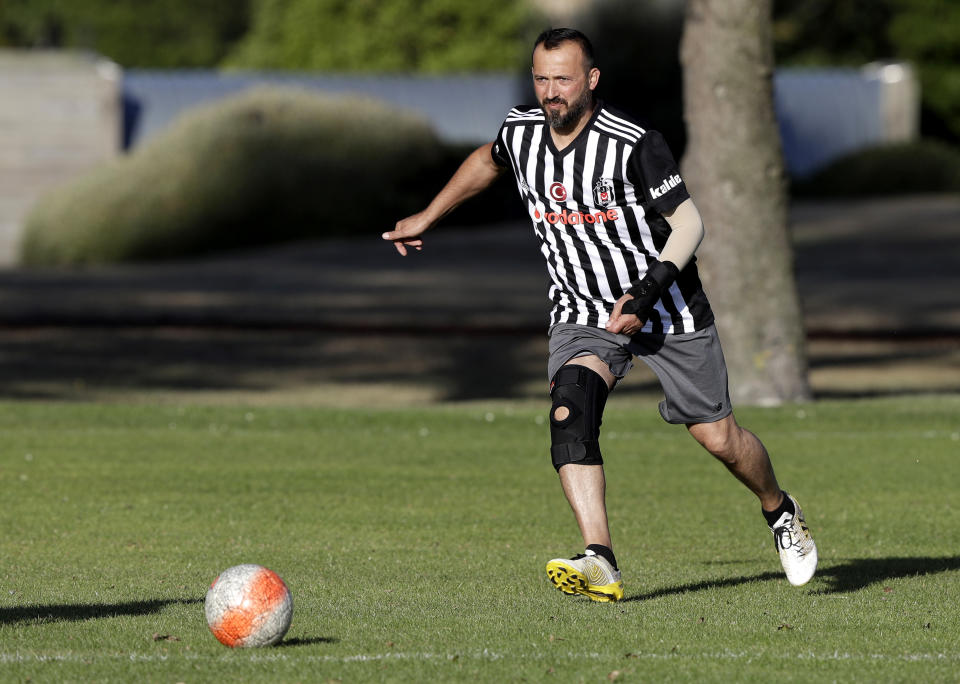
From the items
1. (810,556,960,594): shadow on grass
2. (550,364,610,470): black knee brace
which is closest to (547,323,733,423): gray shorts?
(550,364,610,470): black knee brace

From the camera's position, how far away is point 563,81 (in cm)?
740

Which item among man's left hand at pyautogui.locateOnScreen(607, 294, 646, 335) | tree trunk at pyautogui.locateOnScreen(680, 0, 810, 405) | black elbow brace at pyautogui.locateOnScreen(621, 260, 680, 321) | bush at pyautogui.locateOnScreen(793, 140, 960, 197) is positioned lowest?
bush at pyautogui.locateOnScreen(793, 140, 960, 197)

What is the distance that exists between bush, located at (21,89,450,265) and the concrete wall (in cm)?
752

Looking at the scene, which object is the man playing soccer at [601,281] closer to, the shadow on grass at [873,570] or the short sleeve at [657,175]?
the short sleeve at [657,175]

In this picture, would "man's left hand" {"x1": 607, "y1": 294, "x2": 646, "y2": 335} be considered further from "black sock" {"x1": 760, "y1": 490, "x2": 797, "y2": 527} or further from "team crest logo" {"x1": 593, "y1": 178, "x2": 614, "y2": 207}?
"black sock" {"x1": 760, "y1": 490, "x2": 797, "y2": 527}

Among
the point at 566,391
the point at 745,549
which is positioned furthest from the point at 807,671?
the point at 745,549

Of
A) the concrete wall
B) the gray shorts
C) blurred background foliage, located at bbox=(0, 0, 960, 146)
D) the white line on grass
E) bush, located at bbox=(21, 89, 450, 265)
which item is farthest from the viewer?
blurred background foliage, located at bbox=(0, 0, 960, 146)

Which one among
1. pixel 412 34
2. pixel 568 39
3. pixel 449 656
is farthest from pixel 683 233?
pixel 412 34

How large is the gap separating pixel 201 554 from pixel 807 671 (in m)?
3.87

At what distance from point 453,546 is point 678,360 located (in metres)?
2.24

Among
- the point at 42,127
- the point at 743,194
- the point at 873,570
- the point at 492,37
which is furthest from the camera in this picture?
the point at 492,37

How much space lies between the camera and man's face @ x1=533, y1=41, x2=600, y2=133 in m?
7.37

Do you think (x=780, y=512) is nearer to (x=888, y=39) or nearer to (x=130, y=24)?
(x=888, y=39)

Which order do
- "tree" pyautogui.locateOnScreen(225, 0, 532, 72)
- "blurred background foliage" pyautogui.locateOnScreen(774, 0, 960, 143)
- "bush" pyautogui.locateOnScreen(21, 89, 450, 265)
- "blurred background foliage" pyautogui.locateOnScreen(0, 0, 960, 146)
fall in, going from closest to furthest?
"bush" pyautogui.locateOnScreen(21, 89, 450, 265) → "blurred background foliage" pyautogui.locateOnScreen(774, 0, 960, 143) → "blurred background foliage" pyautogui.locateOnScreen(0, 0, 960, 146) → "tree" pyautogui.locateOnScreen(225, 0, 532, 72)
